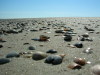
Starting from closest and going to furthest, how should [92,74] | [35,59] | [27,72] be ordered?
[92,74], [27,72], [35,59]

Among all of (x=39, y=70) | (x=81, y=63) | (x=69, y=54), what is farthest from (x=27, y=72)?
(x=69, y=54)

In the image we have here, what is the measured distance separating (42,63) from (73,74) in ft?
1.93

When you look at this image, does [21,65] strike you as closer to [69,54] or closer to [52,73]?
[52,73]

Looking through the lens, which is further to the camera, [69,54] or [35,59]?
[69,54]

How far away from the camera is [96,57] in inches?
107

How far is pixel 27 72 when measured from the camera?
218cm

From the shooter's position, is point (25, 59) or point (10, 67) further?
point (25, 59)

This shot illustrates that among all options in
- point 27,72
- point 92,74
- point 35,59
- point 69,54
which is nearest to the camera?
point 92,74

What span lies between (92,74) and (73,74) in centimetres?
22

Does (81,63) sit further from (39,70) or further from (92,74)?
(39,70)

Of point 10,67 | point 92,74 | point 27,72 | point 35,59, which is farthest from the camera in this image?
point 35,59

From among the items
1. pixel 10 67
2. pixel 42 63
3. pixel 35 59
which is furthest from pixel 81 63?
pixel 10 67

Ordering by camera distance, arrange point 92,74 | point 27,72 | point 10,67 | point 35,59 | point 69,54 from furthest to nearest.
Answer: point 69,54 < point 35,59 < point 10,67 < point 27,72 < point 92,74

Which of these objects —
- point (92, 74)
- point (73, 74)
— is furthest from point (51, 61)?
point (92, 74)
